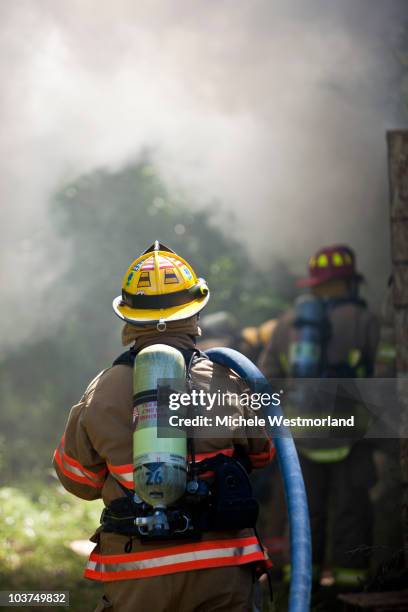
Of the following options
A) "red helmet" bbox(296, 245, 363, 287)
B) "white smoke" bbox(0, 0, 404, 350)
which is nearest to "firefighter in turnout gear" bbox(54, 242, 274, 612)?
"red helmet" bbox(296, 245, 363, 287)

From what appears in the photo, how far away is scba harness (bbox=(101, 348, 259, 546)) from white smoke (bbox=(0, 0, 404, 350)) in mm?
5228

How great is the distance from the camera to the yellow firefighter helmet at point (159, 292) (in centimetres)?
314

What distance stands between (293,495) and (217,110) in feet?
20.0

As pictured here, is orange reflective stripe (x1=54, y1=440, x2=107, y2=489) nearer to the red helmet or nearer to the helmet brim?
the helmet brim

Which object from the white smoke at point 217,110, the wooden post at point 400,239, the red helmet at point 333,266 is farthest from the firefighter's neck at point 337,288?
the white smoke at point 217,110

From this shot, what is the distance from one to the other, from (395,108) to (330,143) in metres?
0.98

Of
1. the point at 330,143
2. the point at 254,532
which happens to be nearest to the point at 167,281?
the point at 254,532

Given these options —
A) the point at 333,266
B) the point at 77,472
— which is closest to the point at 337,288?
the point at 333,266

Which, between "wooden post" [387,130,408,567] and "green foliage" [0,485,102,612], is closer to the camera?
"wooden post" [387,130,408,567]

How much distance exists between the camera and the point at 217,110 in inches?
336

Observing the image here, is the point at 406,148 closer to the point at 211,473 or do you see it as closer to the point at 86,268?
the point at 211,473

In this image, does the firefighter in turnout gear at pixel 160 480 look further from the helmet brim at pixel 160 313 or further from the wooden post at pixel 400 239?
the wooden post at pixel 400 239

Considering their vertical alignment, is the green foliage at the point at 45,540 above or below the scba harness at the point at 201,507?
above

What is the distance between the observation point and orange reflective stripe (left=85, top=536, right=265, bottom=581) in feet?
9.41
